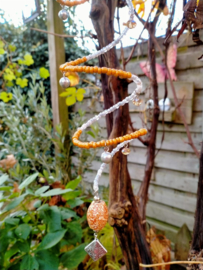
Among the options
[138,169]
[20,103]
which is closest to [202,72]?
[138,169]

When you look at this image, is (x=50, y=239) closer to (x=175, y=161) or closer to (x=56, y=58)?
(x=175, y=161)

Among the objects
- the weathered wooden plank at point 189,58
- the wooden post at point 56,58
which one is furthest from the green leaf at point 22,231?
the weathered wooden plank at point 189,58

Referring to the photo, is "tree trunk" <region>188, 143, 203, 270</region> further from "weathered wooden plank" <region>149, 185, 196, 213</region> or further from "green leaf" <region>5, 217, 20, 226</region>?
"weathered wooden plank" <region>149, 185, 196, 213</region>

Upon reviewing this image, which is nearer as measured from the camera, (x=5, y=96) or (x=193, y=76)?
(x=193, y=76)

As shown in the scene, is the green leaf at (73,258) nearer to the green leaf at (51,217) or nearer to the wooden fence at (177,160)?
the green leaf at (51,217)

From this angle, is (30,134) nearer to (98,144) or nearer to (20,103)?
(20,103)

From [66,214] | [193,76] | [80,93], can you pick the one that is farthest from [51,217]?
[193,76]
